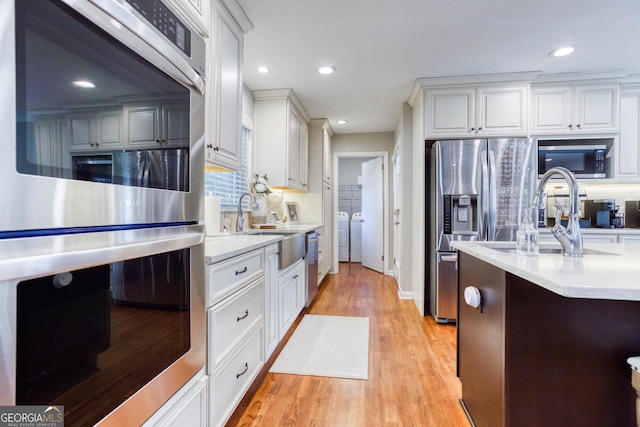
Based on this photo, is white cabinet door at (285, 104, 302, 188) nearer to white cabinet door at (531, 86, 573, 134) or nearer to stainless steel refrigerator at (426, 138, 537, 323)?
stainless steel refrigerator at (426, 138, 537, 323)

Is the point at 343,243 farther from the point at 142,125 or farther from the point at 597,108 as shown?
the point at 142,125

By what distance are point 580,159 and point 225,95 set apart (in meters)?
3.45

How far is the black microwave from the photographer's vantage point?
9.81ft

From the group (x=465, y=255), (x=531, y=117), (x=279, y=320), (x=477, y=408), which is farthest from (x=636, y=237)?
(x=279, y=320)

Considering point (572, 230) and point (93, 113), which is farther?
point (572, 230)

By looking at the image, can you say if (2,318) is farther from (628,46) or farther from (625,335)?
(628,46)

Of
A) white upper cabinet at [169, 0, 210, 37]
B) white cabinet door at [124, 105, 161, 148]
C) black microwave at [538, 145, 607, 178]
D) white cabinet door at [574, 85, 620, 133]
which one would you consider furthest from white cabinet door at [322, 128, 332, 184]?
white cabinet door at [124, 105, 161, 148]

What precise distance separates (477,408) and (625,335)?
2.22 ft

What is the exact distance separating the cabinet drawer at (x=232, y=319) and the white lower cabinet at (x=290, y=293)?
465mm

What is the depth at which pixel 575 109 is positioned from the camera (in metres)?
2.96

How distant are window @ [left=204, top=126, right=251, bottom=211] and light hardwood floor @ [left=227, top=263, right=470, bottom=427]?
1346 millimetres

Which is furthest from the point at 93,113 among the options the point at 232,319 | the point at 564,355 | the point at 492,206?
the point at 492,206

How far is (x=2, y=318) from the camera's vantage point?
48 cm

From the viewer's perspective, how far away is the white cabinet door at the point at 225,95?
180 centimetres
